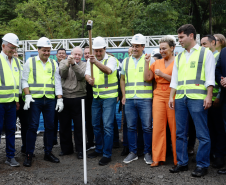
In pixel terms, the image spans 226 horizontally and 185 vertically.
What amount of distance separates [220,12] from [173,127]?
16.2 meters

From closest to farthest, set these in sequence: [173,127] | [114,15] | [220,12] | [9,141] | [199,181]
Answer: [199,181] < [173,127] < [9,141] < [114,15] < [220,12]

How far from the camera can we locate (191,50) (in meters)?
3.81

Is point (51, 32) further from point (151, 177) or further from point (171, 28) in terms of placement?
point (151, 177)

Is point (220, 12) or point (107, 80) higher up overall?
point (220, 12)

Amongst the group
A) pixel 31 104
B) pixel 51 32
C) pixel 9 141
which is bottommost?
pixel 9 141

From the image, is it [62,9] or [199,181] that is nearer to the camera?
[199,181]

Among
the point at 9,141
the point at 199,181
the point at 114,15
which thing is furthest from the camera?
the point at 114,15

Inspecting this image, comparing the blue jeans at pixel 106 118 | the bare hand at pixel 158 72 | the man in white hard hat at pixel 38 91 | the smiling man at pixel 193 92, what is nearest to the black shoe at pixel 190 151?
the smiling man at pixel 193 92

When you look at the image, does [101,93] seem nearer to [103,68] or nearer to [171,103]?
[103,68]

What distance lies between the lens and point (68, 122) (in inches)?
201

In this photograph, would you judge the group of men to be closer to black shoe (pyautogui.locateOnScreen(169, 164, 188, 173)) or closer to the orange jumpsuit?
black shoe (pyautogui.locateOnScreen(169, 164, 188, 173))

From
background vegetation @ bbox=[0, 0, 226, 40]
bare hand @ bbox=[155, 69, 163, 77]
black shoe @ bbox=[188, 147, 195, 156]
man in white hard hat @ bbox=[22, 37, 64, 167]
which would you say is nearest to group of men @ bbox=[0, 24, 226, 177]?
man in white hard hat @ bbox=[22, 37, 64, 167]

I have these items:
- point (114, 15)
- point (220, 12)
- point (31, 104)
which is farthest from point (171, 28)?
point (31, 104)

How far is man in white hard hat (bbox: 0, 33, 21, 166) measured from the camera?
4246 millimetres
